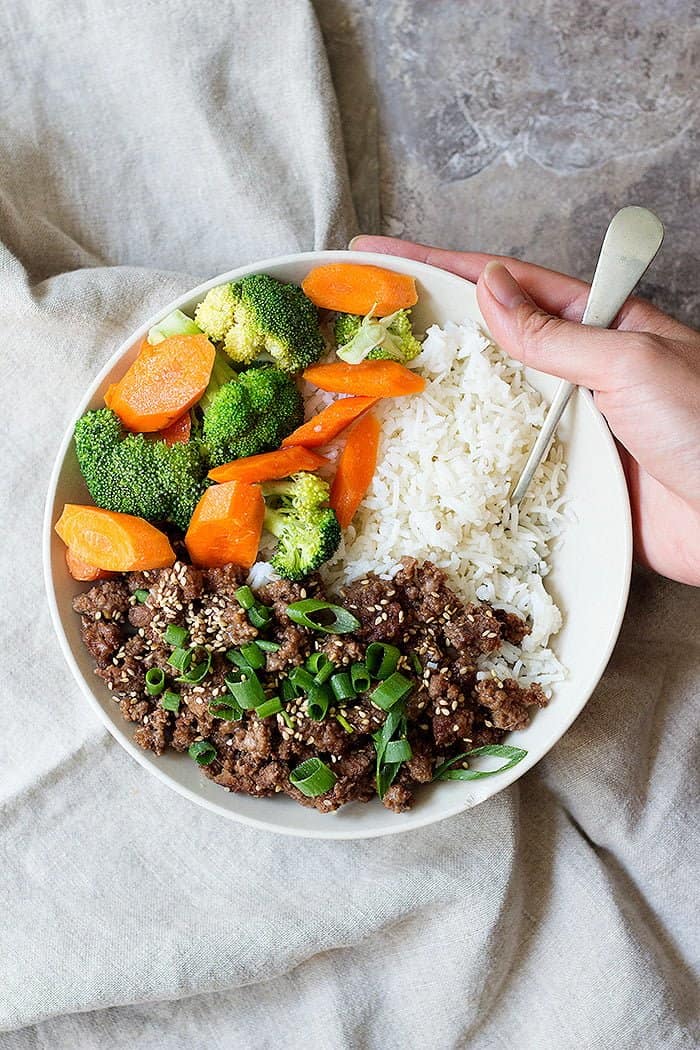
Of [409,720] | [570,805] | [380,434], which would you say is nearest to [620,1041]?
[570,805]

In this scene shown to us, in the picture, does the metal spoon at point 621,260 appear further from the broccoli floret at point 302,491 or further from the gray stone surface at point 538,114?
the broccoli floret at point 302,491

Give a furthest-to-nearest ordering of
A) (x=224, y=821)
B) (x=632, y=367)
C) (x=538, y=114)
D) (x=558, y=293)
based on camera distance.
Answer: (x=538, y=114) < (x=224, y=821) < (x=558, y=293) < (x=632, y=367)

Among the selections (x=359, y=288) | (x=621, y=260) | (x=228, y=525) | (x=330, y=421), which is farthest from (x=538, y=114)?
(x=228, y=525)

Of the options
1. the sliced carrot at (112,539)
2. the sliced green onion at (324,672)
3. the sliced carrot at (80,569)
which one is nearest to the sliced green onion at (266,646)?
the sliced green onion at (324,672)

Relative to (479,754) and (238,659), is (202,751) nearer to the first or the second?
(238,659)

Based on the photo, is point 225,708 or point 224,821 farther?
point 224,821

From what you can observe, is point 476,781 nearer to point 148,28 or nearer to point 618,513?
point 618,513

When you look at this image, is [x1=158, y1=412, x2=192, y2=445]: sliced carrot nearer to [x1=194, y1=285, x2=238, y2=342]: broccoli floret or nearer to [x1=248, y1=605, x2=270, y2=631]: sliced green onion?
[x1=194, y1=285, x2=238, y2=342]: broccoli floret

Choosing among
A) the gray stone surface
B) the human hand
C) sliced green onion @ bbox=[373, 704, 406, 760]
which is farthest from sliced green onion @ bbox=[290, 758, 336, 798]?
the gray stone surface
